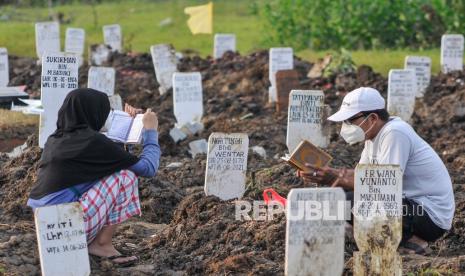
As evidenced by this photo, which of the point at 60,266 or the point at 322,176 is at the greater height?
the point at 322,176

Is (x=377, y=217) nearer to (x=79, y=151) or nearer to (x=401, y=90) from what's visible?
(x=79, y=151)

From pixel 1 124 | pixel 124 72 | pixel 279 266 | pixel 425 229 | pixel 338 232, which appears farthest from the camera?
pixel 124 72

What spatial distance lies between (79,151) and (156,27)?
71.1 ft

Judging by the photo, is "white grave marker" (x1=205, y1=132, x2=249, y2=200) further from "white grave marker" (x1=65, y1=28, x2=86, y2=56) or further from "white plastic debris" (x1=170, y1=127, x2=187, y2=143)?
"white grave marker" (x1=65, y1=28, x2=86, y2=56)

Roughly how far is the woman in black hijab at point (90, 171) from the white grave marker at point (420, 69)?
994 cm

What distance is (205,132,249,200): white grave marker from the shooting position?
10250 millimetres

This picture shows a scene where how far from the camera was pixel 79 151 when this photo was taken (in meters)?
8.09

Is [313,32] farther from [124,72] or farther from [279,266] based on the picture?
[279,266]

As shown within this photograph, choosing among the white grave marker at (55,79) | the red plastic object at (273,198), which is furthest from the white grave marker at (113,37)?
the red plastic object at (273,198)

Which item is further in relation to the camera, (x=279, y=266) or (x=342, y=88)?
(x=342, y=88)

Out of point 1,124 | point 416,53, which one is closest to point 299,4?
point 416,53

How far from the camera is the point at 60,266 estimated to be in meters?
7.29

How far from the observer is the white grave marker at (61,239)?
23.5 feet

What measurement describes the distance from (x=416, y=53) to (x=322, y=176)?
49.7ft
